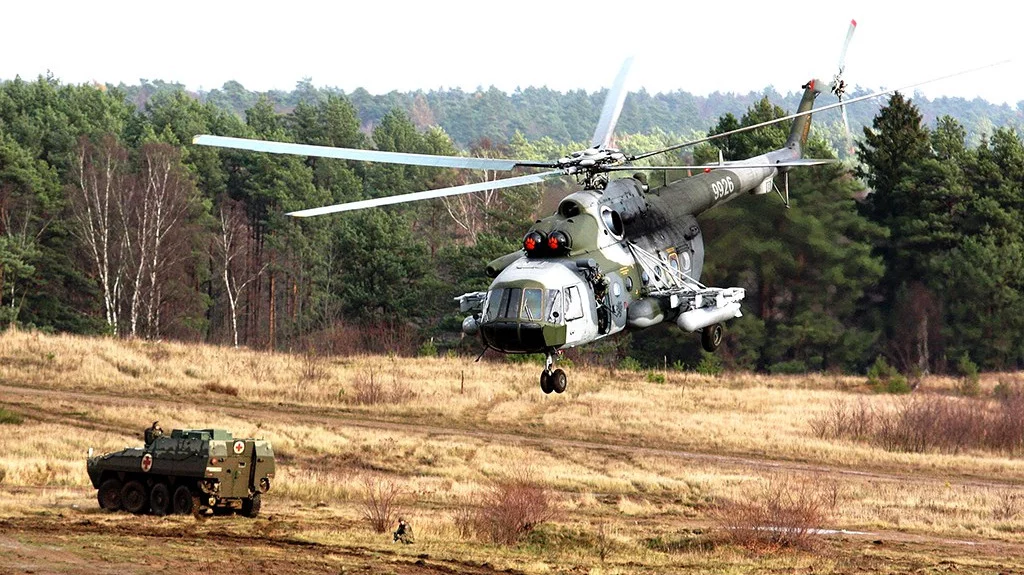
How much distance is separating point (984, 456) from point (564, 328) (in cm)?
3278

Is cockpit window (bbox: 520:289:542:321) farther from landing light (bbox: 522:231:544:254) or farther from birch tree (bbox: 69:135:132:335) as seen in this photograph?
birch tree (bbox: 69:135:132:335)

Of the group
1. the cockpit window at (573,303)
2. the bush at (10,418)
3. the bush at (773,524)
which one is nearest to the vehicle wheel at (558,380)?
the cockpit window at (573,303)

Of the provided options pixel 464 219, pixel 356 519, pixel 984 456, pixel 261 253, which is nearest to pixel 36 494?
pixel 356 519

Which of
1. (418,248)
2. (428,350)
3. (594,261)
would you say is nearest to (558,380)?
(594,261)

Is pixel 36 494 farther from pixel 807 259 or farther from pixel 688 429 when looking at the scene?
pixel 807 259

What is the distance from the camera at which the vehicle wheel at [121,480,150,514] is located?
37.5 m

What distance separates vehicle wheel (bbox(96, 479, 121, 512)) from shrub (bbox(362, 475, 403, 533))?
6.16m

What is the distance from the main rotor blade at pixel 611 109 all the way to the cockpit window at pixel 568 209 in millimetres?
1164

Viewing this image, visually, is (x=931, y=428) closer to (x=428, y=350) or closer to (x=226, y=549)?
(x=428, y=350)

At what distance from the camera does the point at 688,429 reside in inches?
2128

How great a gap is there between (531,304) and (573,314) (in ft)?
2.66

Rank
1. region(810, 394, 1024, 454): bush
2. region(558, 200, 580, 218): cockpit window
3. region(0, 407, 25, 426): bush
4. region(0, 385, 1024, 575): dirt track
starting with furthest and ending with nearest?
region(810, 394, 1024, 454): bush < region(0, 407, 25, 426): bush < region(0, 385, 1024, 575): dirt track < region(558, 200, 580, 218): cockpit window

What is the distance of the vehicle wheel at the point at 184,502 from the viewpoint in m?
36.8

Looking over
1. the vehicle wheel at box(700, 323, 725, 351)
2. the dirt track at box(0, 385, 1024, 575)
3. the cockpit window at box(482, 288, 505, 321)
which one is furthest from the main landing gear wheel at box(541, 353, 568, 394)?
the dirt track at box(0, 385, 1024, 575)
